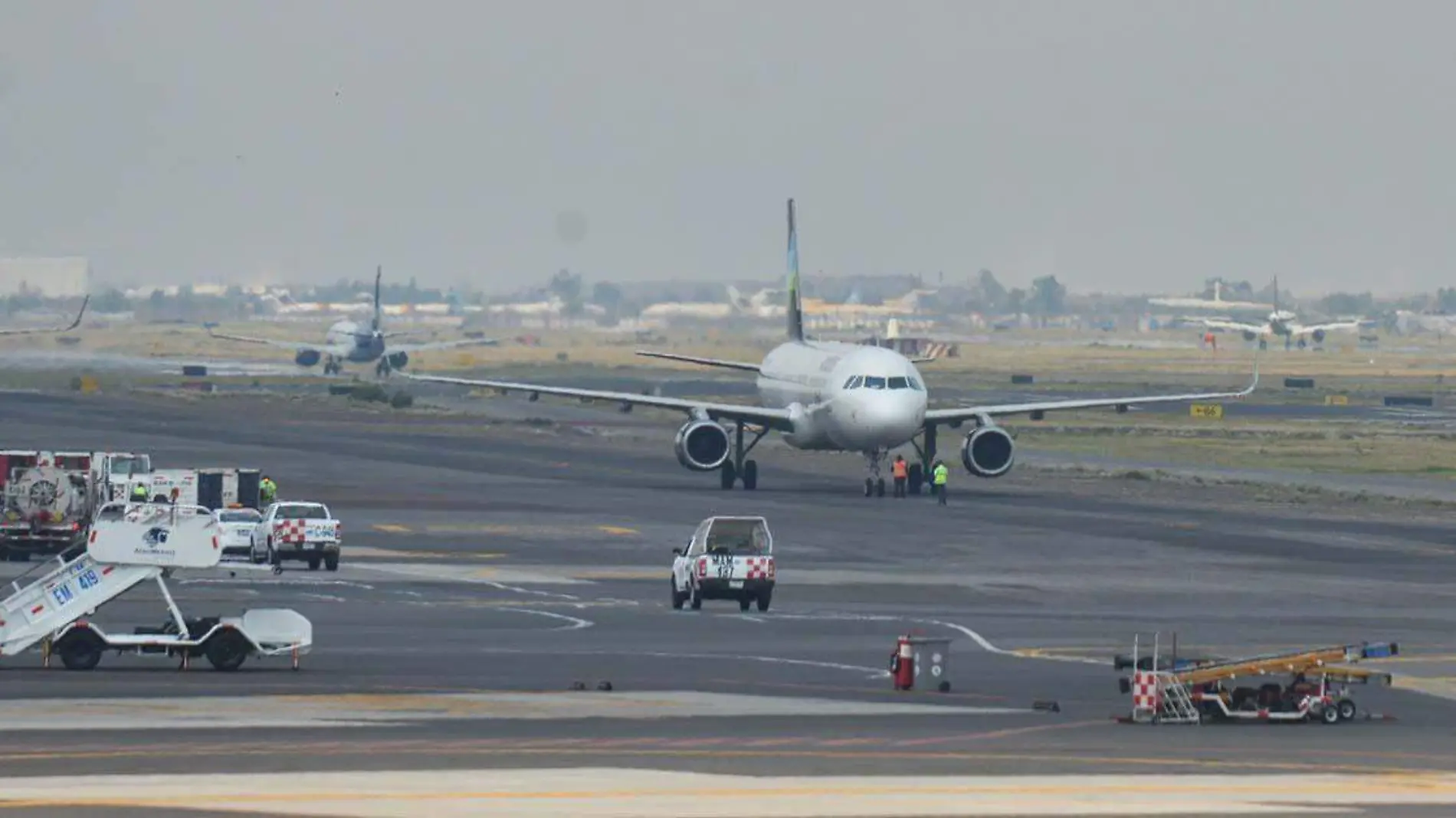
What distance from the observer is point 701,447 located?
86.8 metres

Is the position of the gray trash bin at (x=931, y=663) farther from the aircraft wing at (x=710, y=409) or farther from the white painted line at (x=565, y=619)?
the aircraft wing at (x=710, y=409)

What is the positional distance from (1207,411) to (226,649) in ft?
380

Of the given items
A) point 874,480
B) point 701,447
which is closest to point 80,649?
point 701,447

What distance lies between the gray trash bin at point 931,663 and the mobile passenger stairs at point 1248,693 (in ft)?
11.0

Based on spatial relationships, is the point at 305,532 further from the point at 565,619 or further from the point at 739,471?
the point at 739,471

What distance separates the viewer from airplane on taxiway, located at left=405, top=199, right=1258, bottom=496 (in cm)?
8288

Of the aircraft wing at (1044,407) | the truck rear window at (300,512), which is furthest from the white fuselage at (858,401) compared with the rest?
the truck rear window at (300,512)

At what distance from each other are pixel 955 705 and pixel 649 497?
4816cm

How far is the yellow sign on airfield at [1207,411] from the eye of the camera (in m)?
148

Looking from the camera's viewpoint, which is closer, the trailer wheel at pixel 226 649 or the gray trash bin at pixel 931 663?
the gray trash bin at pixel 931 663

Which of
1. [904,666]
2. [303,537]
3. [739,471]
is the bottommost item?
[904,666]

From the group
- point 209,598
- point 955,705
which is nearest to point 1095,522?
point 209,598

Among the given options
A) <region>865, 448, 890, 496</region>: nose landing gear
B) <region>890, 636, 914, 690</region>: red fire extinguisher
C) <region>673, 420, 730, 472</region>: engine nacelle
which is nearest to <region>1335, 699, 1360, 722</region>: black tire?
<region>890, 636, 914, 690</region>: red fire extinguisher

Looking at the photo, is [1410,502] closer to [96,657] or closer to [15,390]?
[96,657]
